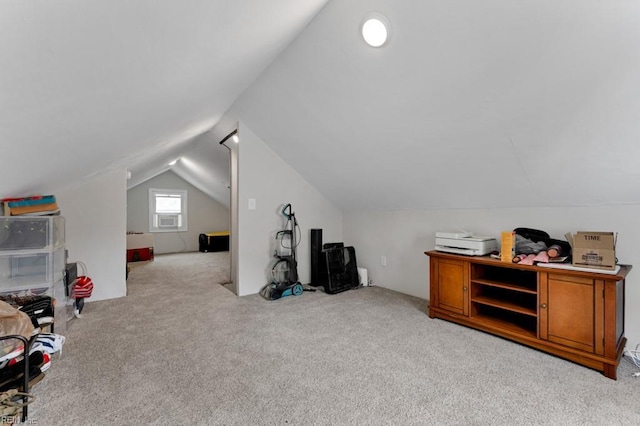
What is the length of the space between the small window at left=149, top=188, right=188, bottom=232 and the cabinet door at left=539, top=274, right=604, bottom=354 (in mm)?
7746

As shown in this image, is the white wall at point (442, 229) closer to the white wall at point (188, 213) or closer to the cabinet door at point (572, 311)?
the cabinet door at point (572, 311)

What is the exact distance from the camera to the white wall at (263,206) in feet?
11.3

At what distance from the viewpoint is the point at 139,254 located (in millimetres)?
6102

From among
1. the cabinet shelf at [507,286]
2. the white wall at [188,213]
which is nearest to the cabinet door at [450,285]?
the cabinet shelf at [507,286]

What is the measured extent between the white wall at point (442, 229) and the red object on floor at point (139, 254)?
15.0 ft

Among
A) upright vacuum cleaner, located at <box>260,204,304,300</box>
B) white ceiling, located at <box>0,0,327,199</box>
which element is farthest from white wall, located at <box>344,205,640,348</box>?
white ceiling, located at <box>0,0,327,199</box>

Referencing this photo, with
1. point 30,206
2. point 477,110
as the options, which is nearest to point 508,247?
point 477,110

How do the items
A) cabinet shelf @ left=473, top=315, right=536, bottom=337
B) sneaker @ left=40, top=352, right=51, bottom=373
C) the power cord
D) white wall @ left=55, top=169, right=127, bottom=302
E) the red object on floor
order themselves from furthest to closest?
1. the red object on floor
2. white wall @ left=55, top=169, right=127, bottom=302
3. cabinet shelf @ left=473, top=315, right=536, bottom=337
4. the power cord
5. sneaker @ left=40, top=352, right=51, bottom=373

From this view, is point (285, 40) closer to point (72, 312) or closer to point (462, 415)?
point (462, 415)

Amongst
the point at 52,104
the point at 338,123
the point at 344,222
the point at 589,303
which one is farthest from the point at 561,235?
the point at 52,104

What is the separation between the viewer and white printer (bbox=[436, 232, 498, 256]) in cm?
243

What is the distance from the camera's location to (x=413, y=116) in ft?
7.12

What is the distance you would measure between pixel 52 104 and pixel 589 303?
3.05m

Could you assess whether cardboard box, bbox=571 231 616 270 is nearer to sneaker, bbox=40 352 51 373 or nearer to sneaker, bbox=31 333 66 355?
sneaker, bbox=40 352 51 373
